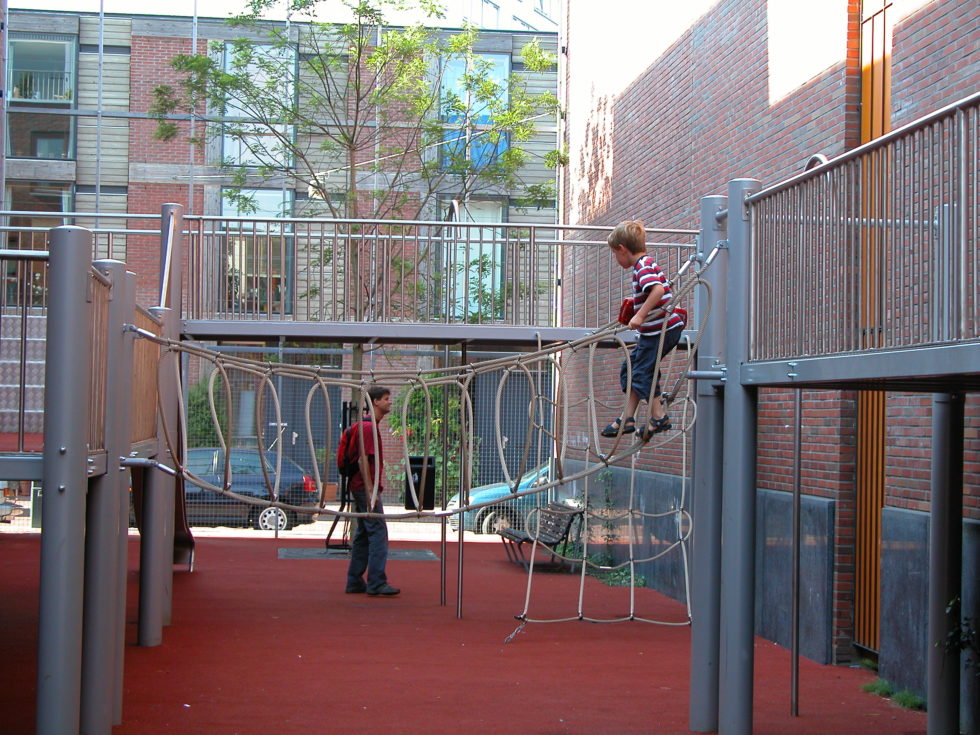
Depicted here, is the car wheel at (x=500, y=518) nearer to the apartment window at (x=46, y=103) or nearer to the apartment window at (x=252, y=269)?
the apartment window at (x=252, y=269)

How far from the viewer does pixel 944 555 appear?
684 centimetres

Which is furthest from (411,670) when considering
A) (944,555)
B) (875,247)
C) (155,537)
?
(875,247)

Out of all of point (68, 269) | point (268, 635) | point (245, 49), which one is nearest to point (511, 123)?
point (245, 49)

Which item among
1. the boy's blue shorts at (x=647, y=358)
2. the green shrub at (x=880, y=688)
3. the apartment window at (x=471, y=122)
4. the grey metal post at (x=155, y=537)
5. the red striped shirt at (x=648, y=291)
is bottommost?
the green shrub at (x=880, y=688)

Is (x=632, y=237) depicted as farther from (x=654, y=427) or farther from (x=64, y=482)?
(x=64, y=482)

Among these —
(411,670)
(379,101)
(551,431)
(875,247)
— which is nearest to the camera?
(875,247)

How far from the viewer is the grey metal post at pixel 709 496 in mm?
6633

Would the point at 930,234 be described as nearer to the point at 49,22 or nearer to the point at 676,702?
the point at 676,702

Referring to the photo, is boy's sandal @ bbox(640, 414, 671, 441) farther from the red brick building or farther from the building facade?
the building facade

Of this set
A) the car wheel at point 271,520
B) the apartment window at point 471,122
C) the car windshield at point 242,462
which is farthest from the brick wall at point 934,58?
the car wheel at point 271,520

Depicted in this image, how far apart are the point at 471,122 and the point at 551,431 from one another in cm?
747

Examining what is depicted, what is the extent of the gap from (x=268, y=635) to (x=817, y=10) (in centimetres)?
706

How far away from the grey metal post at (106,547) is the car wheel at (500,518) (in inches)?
445

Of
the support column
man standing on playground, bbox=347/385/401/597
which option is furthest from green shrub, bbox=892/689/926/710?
man standing on playground, bbox=347/385/401/597
